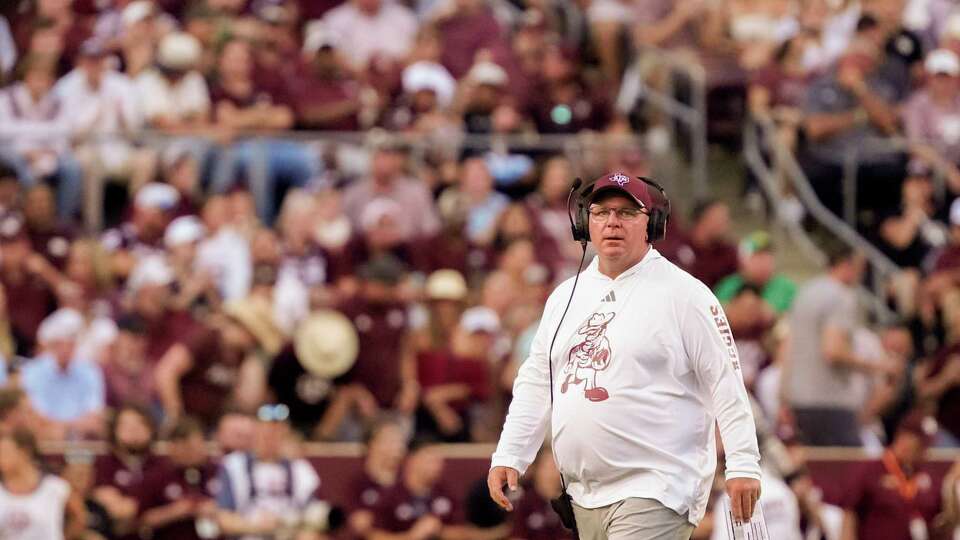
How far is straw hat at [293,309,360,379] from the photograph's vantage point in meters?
14.0

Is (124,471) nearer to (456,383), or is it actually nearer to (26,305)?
(26,305)

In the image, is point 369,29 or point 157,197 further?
point 369,29

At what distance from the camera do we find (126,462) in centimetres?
1309

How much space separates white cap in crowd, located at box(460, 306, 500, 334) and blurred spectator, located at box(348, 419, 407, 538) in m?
1.14

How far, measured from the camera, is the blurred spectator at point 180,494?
12.9 meters

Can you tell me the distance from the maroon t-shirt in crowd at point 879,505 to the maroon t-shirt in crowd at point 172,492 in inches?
164

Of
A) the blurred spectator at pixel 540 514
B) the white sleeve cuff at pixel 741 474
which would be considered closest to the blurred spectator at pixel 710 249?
the blurred spectator at pixel 540 514


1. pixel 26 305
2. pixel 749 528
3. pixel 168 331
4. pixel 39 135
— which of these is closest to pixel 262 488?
pixel 168 331

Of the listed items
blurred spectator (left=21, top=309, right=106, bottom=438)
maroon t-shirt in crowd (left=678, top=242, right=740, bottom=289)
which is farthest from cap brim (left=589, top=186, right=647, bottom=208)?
maroon t-shirt in crowd (left=678, top=242, right=740, bottom=289)

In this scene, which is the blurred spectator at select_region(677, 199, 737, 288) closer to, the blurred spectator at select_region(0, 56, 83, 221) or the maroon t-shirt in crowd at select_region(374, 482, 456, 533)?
the maroon t-shirt in crowd at select_region(374, 482, 456, 533)

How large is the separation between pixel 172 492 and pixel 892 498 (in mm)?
4639

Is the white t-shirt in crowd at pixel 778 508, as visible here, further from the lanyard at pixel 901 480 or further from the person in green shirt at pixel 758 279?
the person in green shirt at pixel 758 279

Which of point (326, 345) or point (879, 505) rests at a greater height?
point (326, 345)

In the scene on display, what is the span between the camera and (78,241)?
1487 cm
